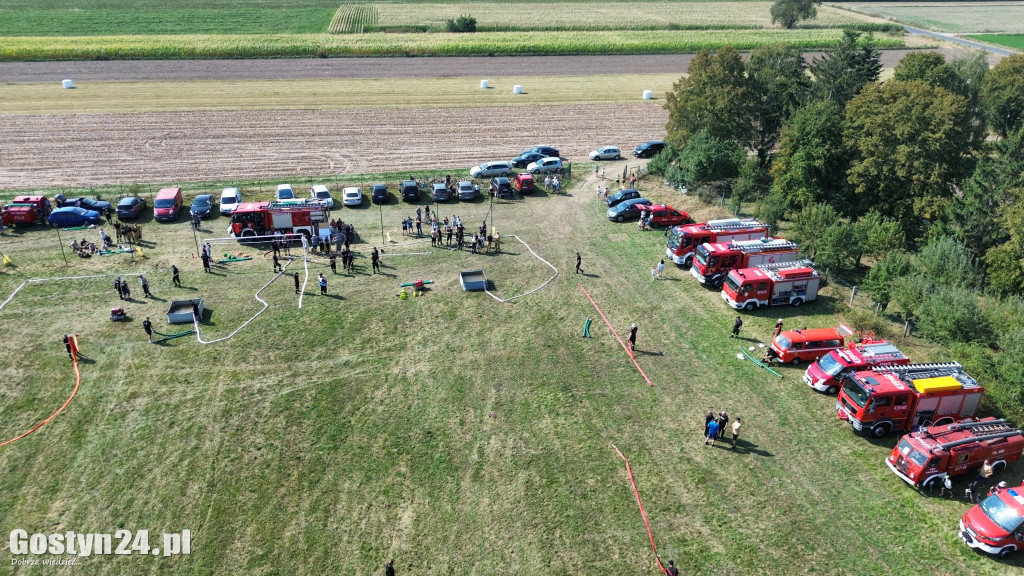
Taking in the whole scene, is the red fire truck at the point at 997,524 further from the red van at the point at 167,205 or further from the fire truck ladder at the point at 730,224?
the red van at the point at 167,205

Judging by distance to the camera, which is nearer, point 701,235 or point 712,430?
point 712,430

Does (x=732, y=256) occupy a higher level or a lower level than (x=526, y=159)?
lower

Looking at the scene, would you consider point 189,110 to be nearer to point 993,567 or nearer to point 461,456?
point 461,456

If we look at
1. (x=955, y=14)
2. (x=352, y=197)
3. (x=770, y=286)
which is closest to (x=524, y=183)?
(x=352, y=197)

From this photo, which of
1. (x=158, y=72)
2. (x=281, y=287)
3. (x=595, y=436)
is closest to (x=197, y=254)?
(x=281, y=287)

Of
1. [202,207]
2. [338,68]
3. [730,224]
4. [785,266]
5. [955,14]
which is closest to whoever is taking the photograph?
[785,266]

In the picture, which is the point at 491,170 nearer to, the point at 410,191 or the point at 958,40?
the point at 410,191

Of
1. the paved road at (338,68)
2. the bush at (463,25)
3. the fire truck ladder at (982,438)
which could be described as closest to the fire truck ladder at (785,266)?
the fire truck ladder at (982,438)
